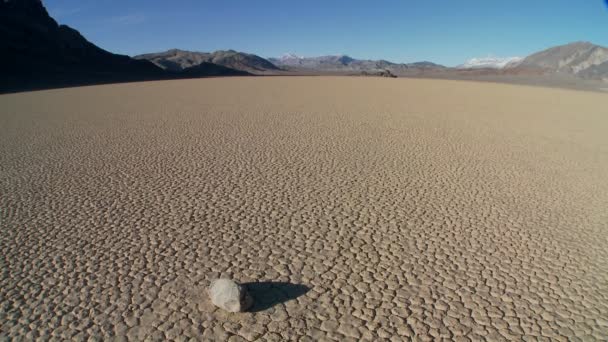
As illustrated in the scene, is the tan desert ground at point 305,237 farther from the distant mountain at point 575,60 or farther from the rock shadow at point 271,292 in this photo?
the distant mountain at point 575,60

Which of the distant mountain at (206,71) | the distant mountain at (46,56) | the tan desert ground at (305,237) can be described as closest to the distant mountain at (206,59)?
the distant mountain at (206,71)

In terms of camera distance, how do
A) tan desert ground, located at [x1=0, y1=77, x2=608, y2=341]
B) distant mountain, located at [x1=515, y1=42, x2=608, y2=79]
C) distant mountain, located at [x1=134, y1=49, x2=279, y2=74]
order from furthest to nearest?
distant mountain, located at [x1=134, y1=49, x2=279, y2=74]
distant mountain, located at [x1=515, y1=42, x2=608, y2=79]
tan desert ground, located at [x1=0, y1=77, x2=608, y2=341]

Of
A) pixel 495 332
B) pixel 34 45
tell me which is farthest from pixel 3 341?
pixel 34 45

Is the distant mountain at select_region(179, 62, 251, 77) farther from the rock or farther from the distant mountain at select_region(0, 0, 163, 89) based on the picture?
the rock

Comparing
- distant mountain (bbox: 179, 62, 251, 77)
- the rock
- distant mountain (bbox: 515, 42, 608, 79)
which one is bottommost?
the rock

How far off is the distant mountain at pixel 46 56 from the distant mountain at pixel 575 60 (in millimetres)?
86709

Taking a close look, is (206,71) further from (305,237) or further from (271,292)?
(271,292)

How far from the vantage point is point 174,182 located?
7.10 metres

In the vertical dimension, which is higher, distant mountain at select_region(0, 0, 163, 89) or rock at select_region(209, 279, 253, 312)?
distant mountain at select_region(0, 0, 163, 89)

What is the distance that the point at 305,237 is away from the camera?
5.02 m

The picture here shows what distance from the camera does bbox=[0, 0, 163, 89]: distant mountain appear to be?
3688 cm

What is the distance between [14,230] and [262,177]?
3711 millimetres

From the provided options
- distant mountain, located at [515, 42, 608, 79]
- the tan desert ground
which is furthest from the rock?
distant mountain, located at [515, 42, 608, 79]

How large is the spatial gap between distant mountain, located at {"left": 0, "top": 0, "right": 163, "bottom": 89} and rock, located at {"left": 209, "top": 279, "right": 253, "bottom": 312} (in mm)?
33508
